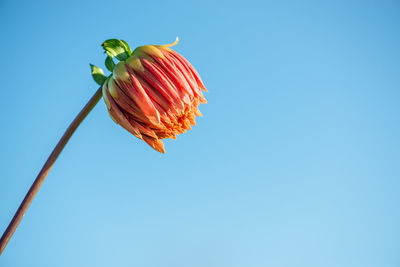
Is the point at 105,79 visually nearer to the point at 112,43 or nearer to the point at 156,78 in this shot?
the point at 112,43

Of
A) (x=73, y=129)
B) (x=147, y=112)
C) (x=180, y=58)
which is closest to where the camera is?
(x=73, y=129)

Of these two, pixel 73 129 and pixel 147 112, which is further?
pixel 147 112

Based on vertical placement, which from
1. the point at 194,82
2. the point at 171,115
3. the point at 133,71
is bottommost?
the point at 171,115

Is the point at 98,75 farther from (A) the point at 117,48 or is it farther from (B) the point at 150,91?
(B) the point at 150,91

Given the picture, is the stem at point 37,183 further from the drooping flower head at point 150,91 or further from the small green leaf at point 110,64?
the small green leaf at point 110,64

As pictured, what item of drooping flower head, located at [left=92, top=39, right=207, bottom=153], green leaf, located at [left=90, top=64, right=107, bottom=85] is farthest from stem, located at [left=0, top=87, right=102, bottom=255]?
green leaf, located at [left=90, top=64, right=107, bottom=85]

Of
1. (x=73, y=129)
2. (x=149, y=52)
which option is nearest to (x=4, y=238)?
(x=73, y=129)

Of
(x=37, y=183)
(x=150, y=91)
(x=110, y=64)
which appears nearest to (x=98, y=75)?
(x=110, y=64)
